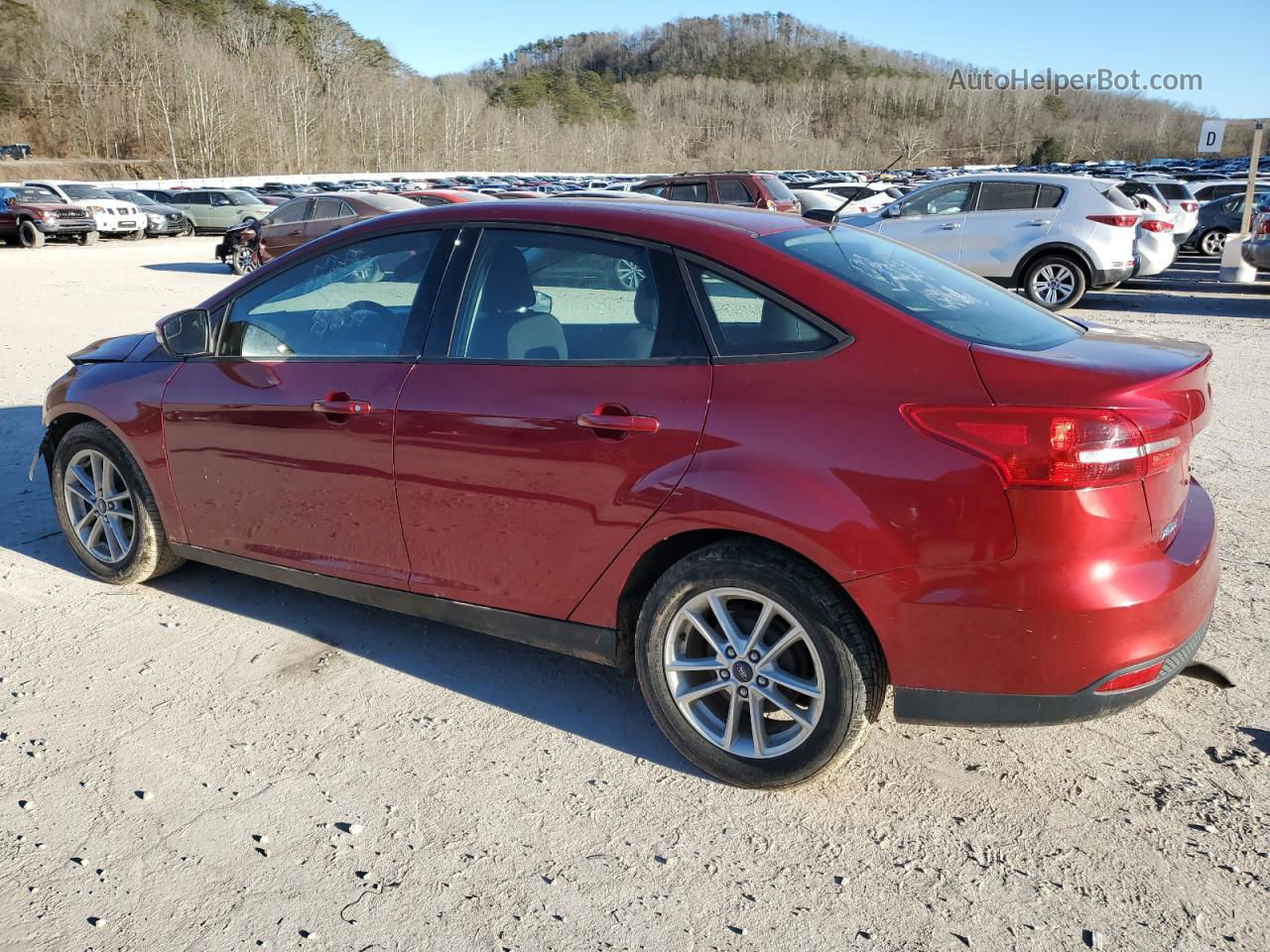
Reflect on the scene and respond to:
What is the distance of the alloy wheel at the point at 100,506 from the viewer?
452 centimetres

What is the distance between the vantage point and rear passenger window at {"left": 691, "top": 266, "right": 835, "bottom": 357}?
288 centimetres

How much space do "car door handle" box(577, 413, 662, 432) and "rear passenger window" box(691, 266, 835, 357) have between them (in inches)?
11.4

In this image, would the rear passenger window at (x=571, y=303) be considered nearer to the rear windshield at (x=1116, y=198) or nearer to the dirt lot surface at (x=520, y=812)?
the dirt lot surface at (x=520, y=812)

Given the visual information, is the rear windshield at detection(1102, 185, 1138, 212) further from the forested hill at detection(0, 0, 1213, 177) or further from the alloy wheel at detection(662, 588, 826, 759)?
the forested hill at detection(0, 0, 1213, 177)

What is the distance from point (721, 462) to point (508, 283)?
112 centimetres

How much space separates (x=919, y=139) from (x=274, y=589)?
3.58 metres

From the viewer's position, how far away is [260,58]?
97562mm

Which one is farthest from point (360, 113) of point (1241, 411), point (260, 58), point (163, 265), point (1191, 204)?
point (1241, 411)

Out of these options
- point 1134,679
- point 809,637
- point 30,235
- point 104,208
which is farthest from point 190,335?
point 104,208

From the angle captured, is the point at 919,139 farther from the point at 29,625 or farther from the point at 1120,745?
the point at 29,625

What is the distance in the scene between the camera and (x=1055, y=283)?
45.0ft

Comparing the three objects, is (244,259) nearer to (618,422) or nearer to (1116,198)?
(1116,198)

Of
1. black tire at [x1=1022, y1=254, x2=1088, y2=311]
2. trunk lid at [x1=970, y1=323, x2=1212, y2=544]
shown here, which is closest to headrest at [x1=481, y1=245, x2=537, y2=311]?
trunk lid at [x1=970, y1=323, x2=1212, y2=544]

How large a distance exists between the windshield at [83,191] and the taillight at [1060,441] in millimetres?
33984
